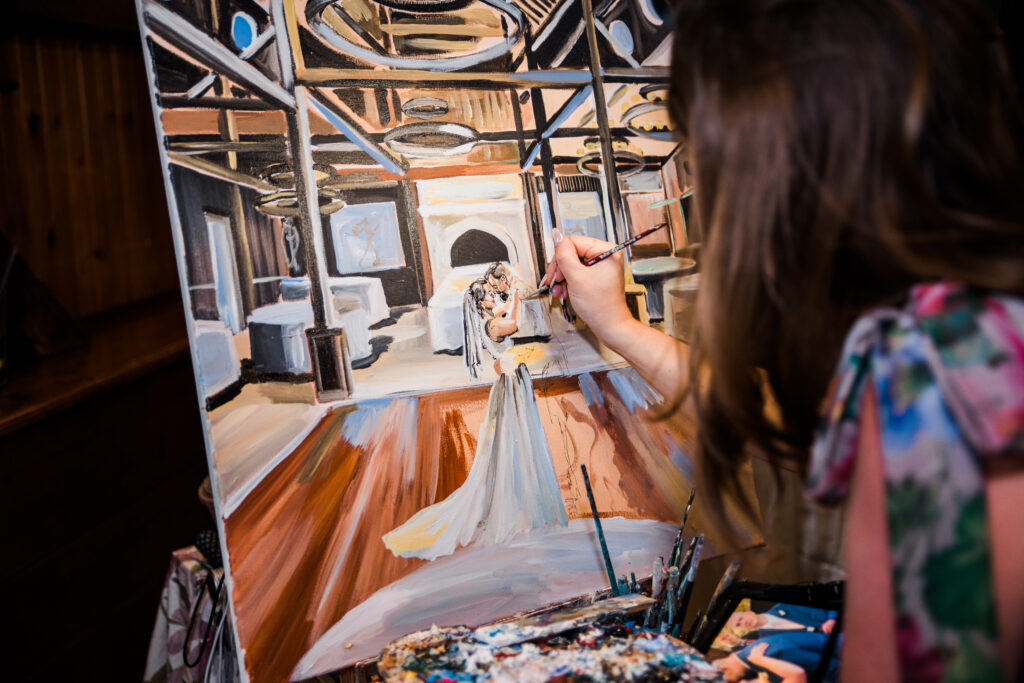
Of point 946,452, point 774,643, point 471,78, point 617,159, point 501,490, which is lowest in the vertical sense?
point 774,643

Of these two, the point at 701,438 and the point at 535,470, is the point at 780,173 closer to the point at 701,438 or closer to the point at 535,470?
the point at 701,438

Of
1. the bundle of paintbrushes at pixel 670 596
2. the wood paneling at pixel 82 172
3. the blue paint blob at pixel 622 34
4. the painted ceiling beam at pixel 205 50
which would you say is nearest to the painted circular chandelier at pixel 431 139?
the painted ceiling beam at pixel 205 50

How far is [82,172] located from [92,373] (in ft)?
2.66

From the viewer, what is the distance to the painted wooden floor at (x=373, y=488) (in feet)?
3.20

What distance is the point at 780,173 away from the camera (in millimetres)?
665

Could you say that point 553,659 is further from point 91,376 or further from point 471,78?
point 91,376

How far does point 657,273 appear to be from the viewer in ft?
3.89

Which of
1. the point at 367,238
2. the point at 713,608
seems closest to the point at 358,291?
the point at 367,238

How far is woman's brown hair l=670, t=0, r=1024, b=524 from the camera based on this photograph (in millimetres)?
627

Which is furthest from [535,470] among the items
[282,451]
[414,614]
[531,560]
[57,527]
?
[57,527]

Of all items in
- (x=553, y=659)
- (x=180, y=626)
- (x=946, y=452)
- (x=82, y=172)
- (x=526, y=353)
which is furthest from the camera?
(x=82, y=172)

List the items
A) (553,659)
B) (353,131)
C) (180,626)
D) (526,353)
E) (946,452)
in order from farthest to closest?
(180,626) → (526,353) → (353,131) → (553,659) → (946,452)

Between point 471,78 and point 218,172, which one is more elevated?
point 471,78

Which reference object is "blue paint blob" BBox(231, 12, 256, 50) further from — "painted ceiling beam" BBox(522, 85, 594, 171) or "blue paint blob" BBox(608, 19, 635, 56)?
"blue paint blob" BBox(608, 19, 635, 56)
